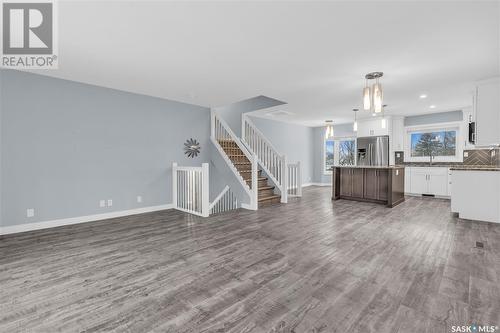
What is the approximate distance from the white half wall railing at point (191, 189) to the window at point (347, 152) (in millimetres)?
6749

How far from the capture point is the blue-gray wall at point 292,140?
838 centimetres

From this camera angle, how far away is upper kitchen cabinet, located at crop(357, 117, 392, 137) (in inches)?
301

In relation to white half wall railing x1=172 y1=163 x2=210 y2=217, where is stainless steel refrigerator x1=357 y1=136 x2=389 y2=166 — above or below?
above

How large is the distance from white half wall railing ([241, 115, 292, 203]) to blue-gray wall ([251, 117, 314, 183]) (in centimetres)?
89

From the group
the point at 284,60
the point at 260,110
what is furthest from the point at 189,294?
the point at 260,110

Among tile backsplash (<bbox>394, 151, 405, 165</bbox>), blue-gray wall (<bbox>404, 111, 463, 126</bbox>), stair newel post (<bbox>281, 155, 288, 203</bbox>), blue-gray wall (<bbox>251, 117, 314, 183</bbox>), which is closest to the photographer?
stair newel post (<bbox>281, 155, 288, 203</bbox>)

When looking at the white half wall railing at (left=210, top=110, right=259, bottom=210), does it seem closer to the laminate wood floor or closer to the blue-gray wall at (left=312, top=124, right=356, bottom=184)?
the laminate wood floor

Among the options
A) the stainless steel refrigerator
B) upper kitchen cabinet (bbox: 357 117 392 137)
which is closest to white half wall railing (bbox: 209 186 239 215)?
the stainless steel refrigerator

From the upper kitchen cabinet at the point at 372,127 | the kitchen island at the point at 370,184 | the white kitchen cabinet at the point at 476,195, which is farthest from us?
the upper kitchen cabinet at the point at 372,127

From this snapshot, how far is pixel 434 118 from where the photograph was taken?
23.9 ft

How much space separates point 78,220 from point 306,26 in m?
4.91

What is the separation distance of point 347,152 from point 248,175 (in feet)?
17.4

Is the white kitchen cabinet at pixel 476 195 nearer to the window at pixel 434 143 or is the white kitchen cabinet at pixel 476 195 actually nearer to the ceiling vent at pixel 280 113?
the window at pixel 434 143

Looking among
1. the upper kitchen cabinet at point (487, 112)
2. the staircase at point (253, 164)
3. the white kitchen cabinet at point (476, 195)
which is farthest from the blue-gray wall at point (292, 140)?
the upper kitchen cabinet at point (487, 112)
